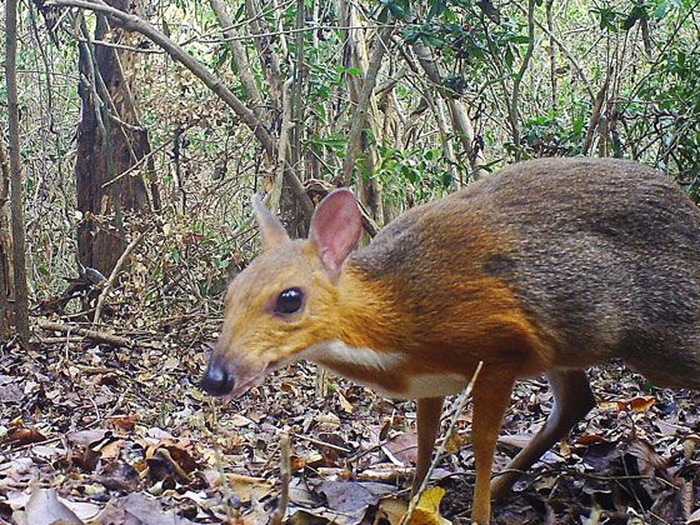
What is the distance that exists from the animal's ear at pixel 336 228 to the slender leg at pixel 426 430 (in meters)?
0.65

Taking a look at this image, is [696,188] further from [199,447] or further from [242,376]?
[242,376]

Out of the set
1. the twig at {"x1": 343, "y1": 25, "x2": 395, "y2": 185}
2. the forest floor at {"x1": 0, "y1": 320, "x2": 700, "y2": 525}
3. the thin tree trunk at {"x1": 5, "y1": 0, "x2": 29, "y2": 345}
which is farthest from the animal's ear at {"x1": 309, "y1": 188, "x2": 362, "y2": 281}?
the thin tree trunk at {"x1": 5, "y1": 0, "x2": 29, "y2": 345}

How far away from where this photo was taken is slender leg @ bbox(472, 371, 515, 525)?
3.14 meters

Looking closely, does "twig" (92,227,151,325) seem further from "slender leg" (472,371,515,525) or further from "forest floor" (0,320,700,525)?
"slender leg" (472,371,515,525)

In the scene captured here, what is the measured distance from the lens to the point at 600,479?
362 centimetres

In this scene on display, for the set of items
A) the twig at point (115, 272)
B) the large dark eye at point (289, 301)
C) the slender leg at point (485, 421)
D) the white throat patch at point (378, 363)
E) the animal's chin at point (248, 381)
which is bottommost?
the twig at point (115, 272)

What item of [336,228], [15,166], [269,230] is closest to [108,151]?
[15,166]

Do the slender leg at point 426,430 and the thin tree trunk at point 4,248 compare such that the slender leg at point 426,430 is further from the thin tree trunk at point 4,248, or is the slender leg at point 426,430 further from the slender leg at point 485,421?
the thin tree trunk at point 4,248

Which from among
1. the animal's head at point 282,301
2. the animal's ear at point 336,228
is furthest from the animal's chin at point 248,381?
the animal's ear at point 336,228

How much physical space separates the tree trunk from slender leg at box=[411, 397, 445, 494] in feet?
17.2

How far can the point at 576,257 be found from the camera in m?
3.36

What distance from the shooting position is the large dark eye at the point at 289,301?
3035 mm

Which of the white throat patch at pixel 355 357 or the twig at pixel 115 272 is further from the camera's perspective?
the twig at pixel 115 272

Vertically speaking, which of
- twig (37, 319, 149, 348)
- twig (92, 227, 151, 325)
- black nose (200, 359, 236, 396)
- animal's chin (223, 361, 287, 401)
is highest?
black nose (200, 359, 236, 396)
